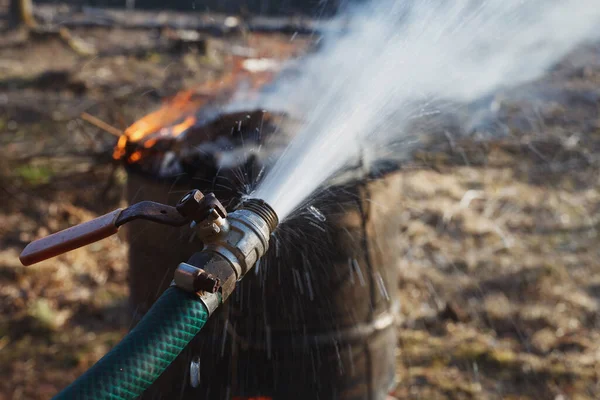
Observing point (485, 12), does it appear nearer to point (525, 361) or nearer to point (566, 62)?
point (525, 361)

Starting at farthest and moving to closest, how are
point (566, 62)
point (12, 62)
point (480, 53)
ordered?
point (566, 62) < point (12, 62) < point (480, 53)

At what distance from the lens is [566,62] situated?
28.9 feet

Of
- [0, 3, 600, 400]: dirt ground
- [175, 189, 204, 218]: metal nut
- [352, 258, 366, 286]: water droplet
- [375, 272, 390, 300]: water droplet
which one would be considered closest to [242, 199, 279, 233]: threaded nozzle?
[175, 189, 204, 218]: metal nut

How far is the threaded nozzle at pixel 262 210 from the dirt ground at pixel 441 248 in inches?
39.9

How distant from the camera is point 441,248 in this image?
4465 millimetres

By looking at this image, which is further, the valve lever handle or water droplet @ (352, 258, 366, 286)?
water droplet @ (352, 258, 366, 286)

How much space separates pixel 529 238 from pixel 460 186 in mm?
914

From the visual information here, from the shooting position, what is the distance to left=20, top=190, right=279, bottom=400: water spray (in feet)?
3.90

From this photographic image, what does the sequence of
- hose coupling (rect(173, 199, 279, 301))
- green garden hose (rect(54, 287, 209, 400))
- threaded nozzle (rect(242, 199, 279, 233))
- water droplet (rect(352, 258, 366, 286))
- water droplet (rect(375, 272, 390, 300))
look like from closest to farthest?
green garden hose (rect(54, 287, 209, 400))
hose coupling (rect(173, 199, 279, 301))
threaded nozzle (rect(242, 199, 279, 233))
water droplet (rect(352, 258, 366, 286))
water droplet (rect(375, 272, 390, 300))

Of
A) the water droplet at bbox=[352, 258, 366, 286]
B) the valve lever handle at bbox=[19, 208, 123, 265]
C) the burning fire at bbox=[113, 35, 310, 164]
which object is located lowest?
the valve lever handle at bbox=[19, 208, 123, 265]

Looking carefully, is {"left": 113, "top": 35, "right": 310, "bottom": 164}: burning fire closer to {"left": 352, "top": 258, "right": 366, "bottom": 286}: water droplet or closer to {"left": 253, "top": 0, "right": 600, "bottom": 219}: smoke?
{"left": 253, "top": 0, "right": 600, "bottom": 219}: smoke

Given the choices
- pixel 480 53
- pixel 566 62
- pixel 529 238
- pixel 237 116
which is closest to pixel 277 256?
pixel 237 116

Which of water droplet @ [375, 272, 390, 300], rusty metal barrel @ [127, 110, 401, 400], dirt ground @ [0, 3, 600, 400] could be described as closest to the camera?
rusty metal barrel @ [127, 110, 401, 400]

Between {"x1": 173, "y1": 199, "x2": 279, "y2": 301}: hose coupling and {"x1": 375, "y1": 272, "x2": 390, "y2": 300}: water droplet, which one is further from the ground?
{"x1": 375, "y1": 272, "x2": 390, "y2": 300}: water droplet
